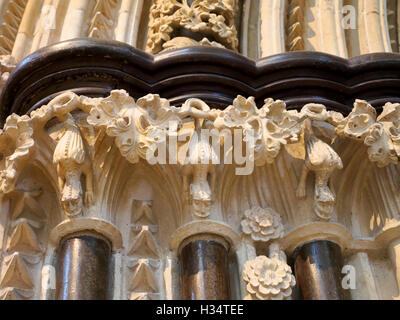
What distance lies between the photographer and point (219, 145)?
93.7 inches

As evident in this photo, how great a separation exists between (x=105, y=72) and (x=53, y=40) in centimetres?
53

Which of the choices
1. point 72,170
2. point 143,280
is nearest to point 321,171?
point 143,280

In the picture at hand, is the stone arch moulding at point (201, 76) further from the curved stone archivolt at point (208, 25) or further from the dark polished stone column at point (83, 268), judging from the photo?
the dark polished stone column at point (83, 268)

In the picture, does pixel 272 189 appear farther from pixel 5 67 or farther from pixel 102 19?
pixel 5 67

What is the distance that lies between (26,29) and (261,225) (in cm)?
154

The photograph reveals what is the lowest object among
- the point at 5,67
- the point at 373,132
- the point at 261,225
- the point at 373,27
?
the point at 261,225

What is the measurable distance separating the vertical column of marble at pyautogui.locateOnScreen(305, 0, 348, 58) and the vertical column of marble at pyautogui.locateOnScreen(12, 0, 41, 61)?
1.28 meters

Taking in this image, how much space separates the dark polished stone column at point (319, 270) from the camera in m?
2.21

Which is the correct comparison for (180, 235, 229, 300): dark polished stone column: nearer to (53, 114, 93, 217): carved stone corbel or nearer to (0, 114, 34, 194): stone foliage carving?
(53, 114, 93, 217): carved stone corbel

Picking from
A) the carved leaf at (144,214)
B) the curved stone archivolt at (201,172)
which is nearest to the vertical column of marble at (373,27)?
the curved stone archivolt at (201,172)

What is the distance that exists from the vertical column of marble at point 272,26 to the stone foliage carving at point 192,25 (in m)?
0.15

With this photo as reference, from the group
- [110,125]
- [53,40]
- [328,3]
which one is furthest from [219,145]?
[328,3]

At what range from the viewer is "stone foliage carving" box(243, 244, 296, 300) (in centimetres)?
217

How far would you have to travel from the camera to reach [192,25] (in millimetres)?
2889
